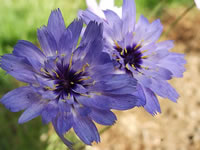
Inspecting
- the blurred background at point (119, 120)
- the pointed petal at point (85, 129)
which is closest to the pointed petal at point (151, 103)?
the pointed petal at point (85, 129)

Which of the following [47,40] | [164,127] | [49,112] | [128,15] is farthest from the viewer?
[164,127]

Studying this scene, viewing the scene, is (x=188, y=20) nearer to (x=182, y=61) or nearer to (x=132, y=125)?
(x=132, y=125)

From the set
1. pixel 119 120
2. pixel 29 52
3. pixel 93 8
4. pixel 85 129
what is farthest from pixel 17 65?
pixel 119 120

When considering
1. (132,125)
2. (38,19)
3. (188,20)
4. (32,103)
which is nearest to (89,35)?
(32,103)

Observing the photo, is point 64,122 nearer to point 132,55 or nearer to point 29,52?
point 29,52

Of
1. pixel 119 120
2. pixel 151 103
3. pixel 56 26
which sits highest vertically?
pixel 56 26

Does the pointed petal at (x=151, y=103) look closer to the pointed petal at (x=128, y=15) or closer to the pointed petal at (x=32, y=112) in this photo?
the pointed petal at (x=128, y=15)

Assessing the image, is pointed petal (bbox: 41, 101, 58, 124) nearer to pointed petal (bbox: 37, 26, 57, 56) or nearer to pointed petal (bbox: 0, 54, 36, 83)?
pointed petal (bbox: 0, 54, 36, 83)
